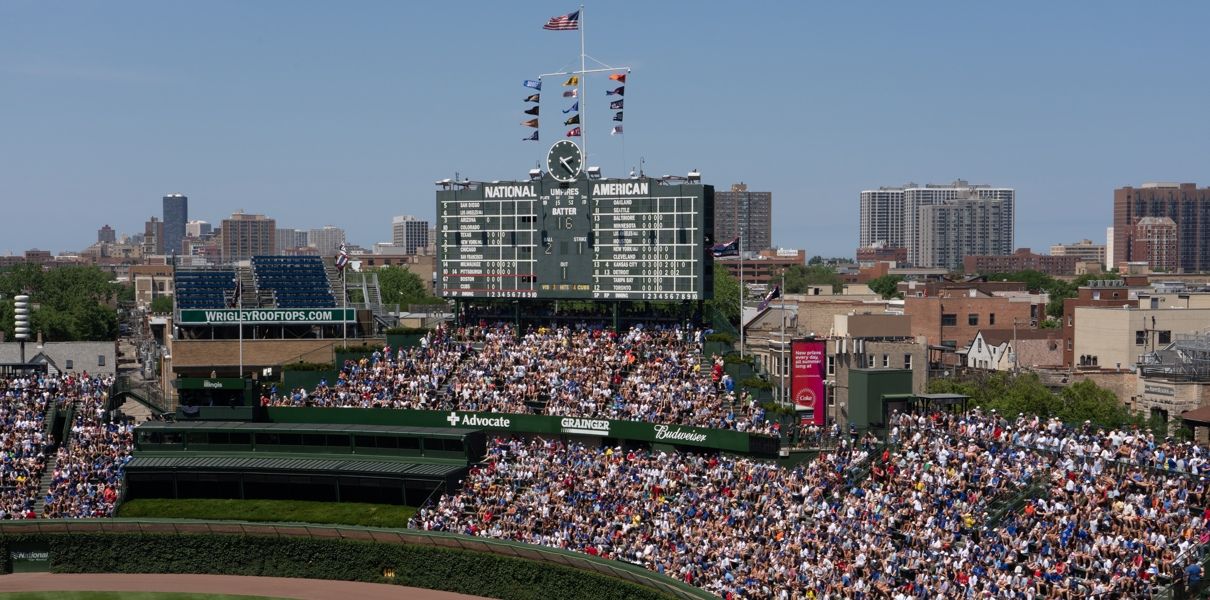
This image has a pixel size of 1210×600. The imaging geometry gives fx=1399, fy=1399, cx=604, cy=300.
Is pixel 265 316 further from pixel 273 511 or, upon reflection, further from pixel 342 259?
pixel 273 511

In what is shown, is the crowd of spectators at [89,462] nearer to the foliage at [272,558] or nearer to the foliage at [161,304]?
the foliage at [272,558]

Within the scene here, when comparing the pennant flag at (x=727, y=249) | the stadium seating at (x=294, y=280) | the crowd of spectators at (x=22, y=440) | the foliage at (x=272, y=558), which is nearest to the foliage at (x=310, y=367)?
the stadium seating at (x=294, y=280)

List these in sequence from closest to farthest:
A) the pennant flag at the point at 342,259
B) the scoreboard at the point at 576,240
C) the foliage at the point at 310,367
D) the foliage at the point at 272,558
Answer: the foliage at the point at 272,558, the scoreboard at the point at 576,240, the foliage at the point at 310,367, the pennant flag at the point at 342,259

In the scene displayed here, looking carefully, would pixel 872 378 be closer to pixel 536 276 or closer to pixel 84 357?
pixel 536 276

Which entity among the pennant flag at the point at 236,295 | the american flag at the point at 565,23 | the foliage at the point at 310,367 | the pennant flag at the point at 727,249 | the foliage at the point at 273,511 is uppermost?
the american flag at the point at 565,23

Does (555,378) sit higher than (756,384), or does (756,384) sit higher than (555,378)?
(756,384)

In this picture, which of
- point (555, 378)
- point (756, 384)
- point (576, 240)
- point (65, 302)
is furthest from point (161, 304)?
point (756, 384)
